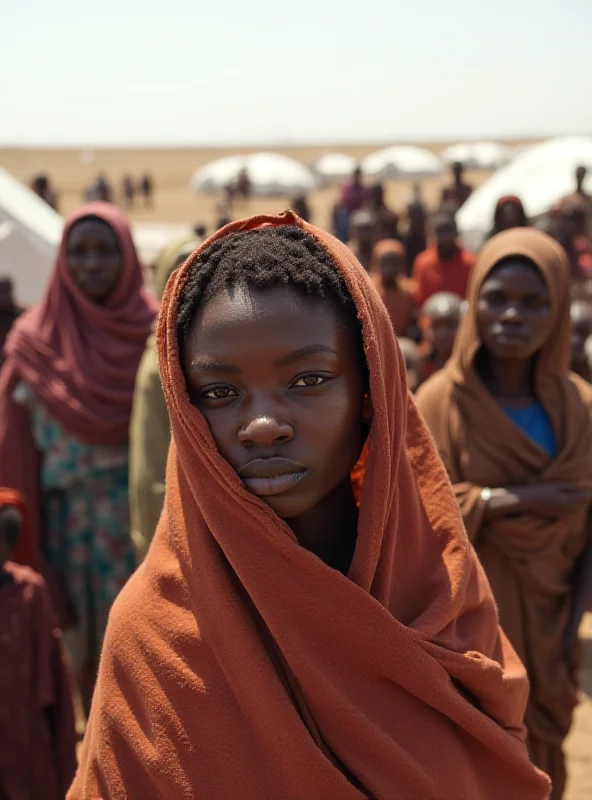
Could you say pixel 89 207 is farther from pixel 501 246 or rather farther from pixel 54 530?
pixel 501 246

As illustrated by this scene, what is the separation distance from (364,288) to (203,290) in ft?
0.81

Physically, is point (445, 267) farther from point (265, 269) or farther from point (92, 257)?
point (265, 269)

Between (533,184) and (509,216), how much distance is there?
6.99m

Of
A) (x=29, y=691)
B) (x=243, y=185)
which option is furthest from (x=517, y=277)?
(x=243, y=185)

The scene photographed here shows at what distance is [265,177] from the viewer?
109ft

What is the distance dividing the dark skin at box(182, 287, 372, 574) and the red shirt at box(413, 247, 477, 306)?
22.4ft

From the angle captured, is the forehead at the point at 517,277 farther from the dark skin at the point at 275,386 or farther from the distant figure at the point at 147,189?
the distant figure at the point at 147,189

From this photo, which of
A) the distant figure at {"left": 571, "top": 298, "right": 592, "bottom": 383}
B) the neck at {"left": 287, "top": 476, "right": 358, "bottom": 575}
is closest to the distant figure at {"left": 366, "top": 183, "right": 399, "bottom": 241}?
the distant figure at {"left": 571, "top": 298, "right": 592, "bottom": 383}

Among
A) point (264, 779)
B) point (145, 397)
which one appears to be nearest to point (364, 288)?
point (264, 779)

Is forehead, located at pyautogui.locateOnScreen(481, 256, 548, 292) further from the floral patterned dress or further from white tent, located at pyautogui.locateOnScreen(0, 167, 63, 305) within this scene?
white tent, located at pyautogui.locateOnScreen(0, 167, 63, 305)

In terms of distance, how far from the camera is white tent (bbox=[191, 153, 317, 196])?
109 ft

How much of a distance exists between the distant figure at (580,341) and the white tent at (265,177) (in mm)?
27138

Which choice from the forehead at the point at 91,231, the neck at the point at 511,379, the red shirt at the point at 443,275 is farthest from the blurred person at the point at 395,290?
the neck at the point at 511,379

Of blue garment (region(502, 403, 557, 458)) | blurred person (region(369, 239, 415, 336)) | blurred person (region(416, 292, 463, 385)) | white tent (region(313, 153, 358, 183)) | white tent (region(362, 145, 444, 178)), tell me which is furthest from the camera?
white tent (region(313, 153, 358, 183))
